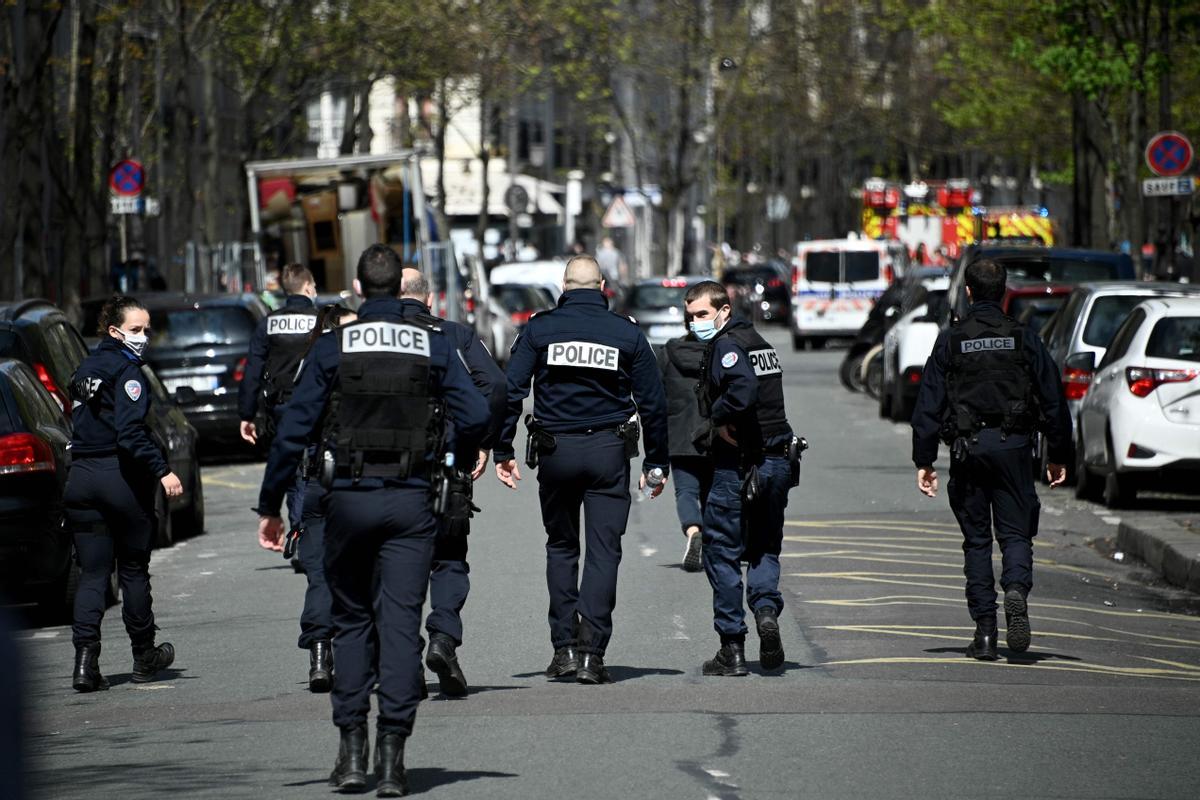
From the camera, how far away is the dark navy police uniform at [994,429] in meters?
10.1

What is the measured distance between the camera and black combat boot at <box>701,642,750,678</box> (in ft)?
31.6

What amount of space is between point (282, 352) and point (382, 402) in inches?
201

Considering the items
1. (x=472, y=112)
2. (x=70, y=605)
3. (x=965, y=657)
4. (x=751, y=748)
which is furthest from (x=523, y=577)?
(x=472, y=112)

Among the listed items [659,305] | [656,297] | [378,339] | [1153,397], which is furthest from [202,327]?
[656,297]

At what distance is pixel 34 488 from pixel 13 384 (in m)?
0.62

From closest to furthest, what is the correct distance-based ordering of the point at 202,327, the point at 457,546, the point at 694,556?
1. the point at 457,546
2. the point at 694,556
3. the point at 202,327

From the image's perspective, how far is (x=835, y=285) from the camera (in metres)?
46.9

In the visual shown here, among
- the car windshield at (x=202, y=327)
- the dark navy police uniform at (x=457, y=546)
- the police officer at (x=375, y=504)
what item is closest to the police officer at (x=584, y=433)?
the dark navy police uniform at (x=457, y=546)

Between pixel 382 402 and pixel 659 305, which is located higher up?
pixel 382 402

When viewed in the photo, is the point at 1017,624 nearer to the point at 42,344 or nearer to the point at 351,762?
the point at 351,762

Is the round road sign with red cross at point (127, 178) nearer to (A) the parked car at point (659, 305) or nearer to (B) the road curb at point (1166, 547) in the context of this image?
(A) the parked car at point (659, 305)

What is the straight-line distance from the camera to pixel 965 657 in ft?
33.4

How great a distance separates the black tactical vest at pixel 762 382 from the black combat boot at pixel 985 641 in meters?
1.21

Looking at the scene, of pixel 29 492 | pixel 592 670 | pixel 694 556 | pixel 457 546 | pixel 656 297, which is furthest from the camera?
pixel 656 297
